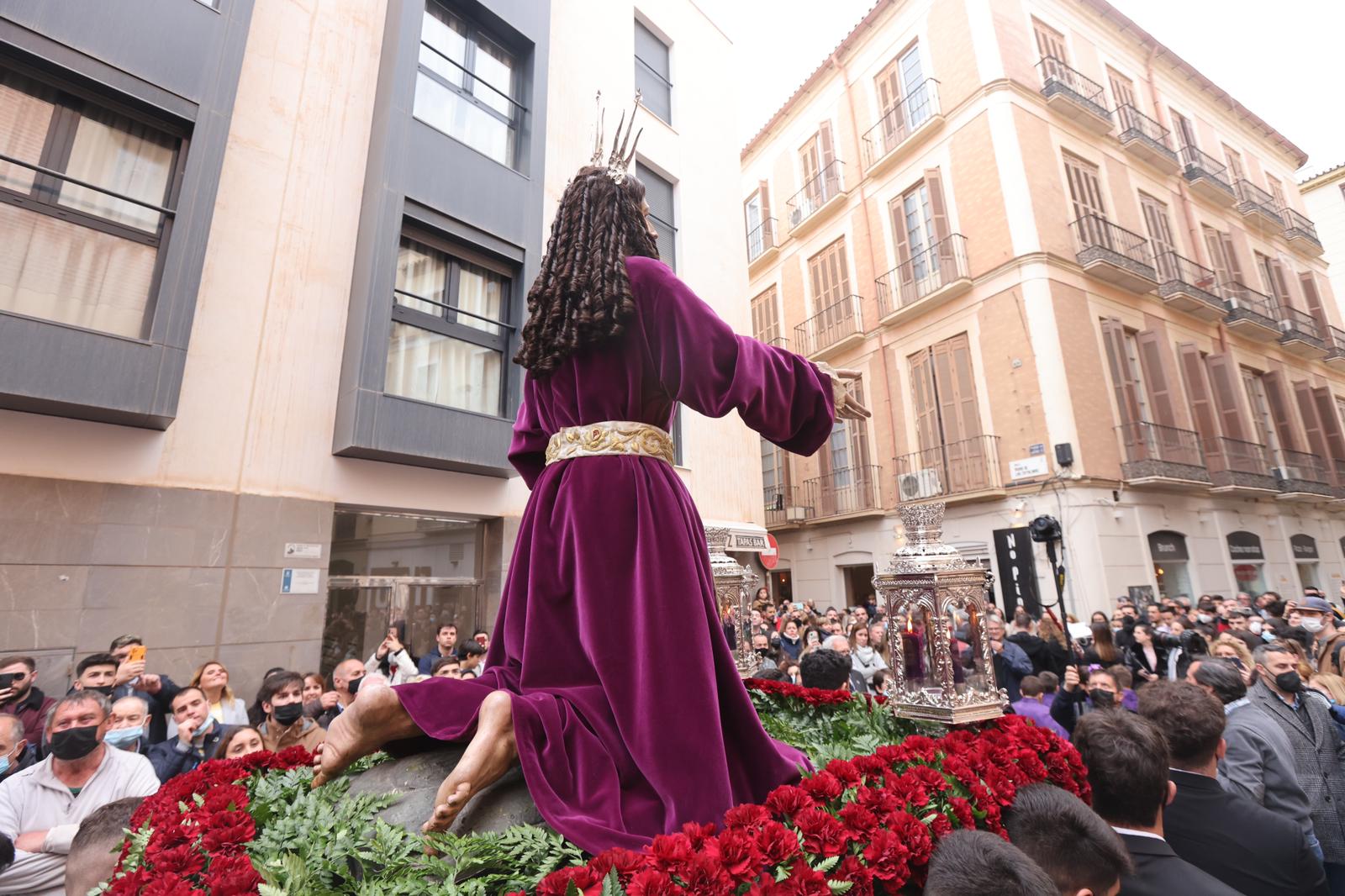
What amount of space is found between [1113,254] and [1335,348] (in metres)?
11.9

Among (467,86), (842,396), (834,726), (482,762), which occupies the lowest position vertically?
(834,726)

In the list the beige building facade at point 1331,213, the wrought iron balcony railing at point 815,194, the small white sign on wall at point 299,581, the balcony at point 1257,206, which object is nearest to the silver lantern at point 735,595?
the small white sign on wall at point 299,581

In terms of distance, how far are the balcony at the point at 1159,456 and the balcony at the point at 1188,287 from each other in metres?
3.28

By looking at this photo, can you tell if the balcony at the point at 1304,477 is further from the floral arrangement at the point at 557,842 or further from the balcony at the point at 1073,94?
the floral arrangement at the point at 557,842

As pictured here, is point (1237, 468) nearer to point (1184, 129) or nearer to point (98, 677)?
point (1184, 129)

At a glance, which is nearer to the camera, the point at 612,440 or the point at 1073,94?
the point at 612,440

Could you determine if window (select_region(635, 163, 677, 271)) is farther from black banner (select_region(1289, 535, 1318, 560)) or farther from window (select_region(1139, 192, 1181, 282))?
black banner (select_region(1289, 535, 1318, 560))

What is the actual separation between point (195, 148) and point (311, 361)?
205 cm

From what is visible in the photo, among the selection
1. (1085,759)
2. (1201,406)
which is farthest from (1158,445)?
(1085,759)

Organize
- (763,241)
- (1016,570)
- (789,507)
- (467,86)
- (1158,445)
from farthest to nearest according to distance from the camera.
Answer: (763,241) < (789,507) < (1158,445) < (1016,570) < (467,86)

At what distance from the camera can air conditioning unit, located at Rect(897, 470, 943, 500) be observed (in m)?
14.1

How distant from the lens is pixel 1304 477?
1719 cm

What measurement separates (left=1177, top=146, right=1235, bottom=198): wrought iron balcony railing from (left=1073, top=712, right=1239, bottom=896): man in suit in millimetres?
20025

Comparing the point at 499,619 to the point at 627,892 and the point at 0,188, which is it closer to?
the point at 627,892
